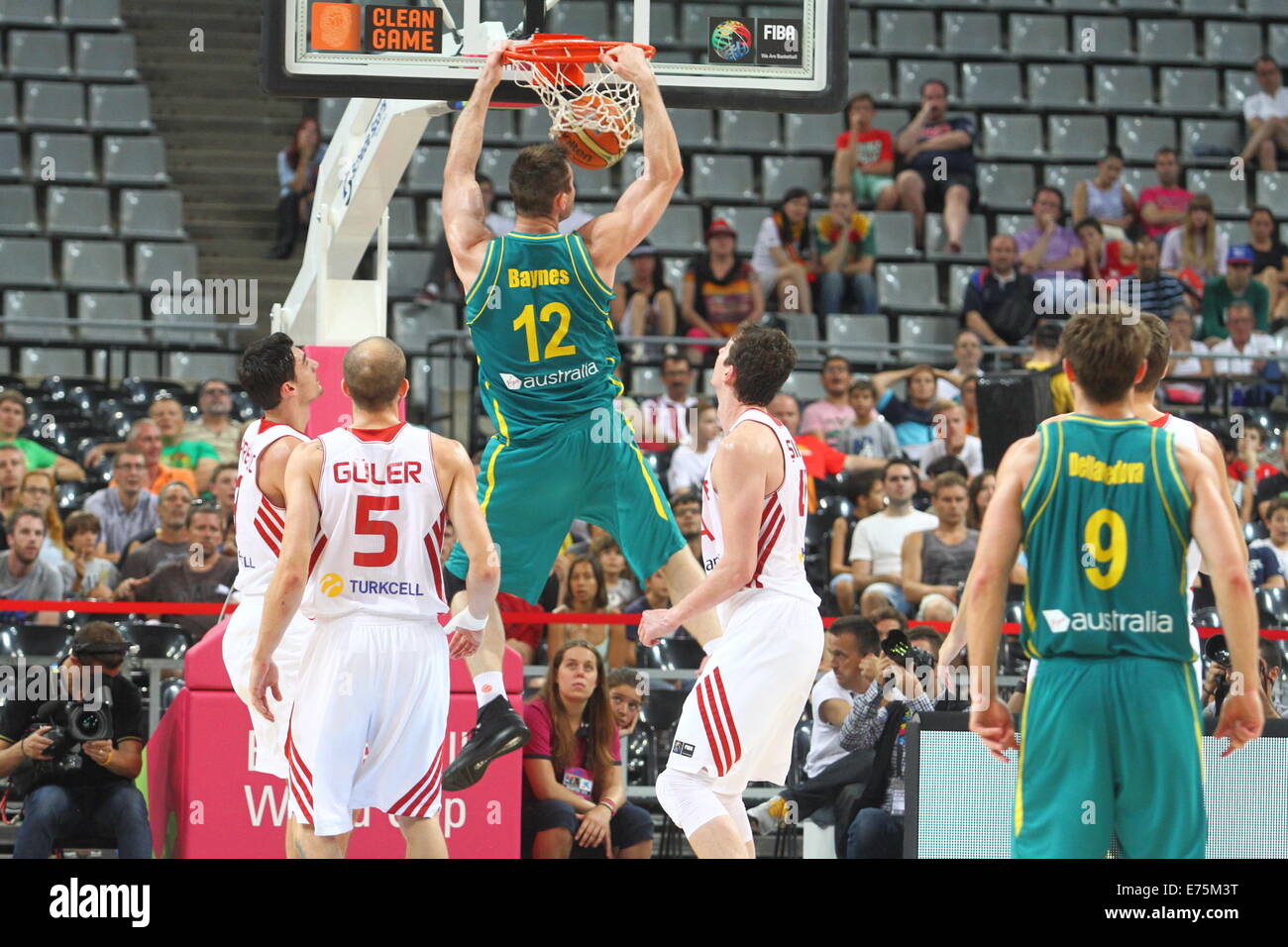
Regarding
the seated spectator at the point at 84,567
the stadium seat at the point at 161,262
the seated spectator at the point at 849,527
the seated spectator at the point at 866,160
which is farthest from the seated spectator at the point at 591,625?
the seated spectator at the point at 866,160

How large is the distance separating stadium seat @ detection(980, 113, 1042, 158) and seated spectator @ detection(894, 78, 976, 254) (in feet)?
4.25

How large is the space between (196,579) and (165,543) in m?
0.61

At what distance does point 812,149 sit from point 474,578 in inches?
476

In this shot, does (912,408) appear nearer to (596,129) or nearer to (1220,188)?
(1220,188)

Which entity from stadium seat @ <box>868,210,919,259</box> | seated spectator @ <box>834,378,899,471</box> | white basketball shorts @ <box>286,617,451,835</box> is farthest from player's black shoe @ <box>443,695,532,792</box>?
stadium seat @ <box>868,210,919,259</box>

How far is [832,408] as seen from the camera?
13859mm

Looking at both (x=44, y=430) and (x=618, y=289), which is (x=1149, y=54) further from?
(x=44, y=430)

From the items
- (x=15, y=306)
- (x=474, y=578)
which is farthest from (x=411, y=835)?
(x=15, y=306)

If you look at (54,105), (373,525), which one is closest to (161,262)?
(54,105)

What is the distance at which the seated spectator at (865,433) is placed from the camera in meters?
13.6

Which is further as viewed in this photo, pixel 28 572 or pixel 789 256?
pixel 789 256

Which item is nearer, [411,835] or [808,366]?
[411,835]

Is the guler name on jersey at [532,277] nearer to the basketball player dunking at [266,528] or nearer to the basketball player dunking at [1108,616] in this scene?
the basketball player dunking at [266,528]

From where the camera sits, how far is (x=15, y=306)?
1551 cm
